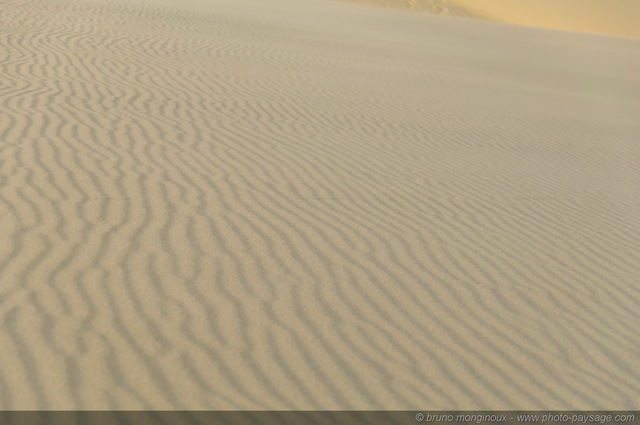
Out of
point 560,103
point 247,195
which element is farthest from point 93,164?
point 560,103

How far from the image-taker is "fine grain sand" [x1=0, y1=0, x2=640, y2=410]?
393 centimetres

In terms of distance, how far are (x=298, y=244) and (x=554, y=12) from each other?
35704 millimetres

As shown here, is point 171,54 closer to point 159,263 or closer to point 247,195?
point 247,195

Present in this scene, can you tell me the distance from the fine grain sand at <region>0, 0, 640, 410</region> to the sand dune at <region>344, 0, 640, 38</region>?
25.1 m

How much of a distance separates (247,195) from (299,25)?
46.1ft

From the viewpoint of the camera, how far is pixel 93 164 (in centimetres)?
669

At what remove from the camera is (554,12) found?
3850cm
